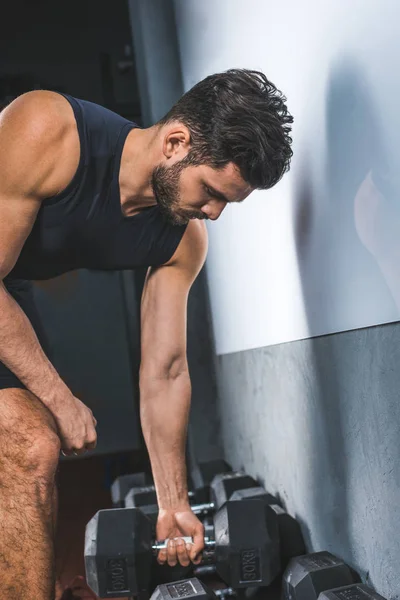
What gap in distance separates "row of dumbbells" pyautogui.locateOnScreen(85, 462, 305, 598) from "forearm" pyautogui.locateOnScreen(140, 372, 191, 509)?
0.33ft

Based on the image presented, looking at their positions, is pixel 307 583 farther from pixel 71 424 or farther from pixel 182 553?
pixel 71 424

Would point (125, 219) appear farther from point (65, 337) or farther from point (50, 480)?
point (65, 337)

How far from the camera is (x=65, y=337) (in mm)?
3947

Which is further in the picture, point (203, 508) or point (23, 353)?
point (203, 508)

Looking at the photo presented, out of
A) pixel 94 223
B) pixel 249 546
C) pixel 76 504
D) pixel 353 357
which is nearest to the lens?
pixel 353 357

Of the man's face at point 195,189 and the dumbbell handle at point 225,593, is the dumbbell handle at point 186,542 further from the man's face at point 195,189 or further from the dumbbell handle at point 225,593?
the man's face at point 195,189

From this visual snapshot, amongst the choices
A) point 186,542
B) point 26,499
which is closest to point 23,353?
point 26,499

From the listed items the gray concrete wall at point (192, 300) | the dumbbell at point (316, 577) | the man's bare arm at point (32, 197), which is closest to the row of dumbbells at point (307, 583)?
the dumbbell at point (316, 577)

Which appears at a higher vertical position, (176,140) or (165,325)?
(176,140)

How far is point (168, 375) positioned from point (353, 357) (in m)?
0.64

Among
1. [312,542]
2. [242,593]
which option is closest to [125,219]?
[312,542]

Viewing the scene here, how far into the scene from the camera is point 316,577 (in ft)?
4.84

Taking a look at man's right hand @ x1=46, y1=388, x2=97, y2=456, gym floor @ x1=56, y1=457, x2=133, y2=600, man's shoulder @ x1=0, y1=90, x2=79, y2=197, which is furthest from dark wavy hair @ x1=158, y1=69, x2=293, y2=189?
gym floor @ x1=56, y1=457, x2=133, y2=600

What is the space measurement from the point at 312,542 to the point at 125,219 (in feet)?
3.01
